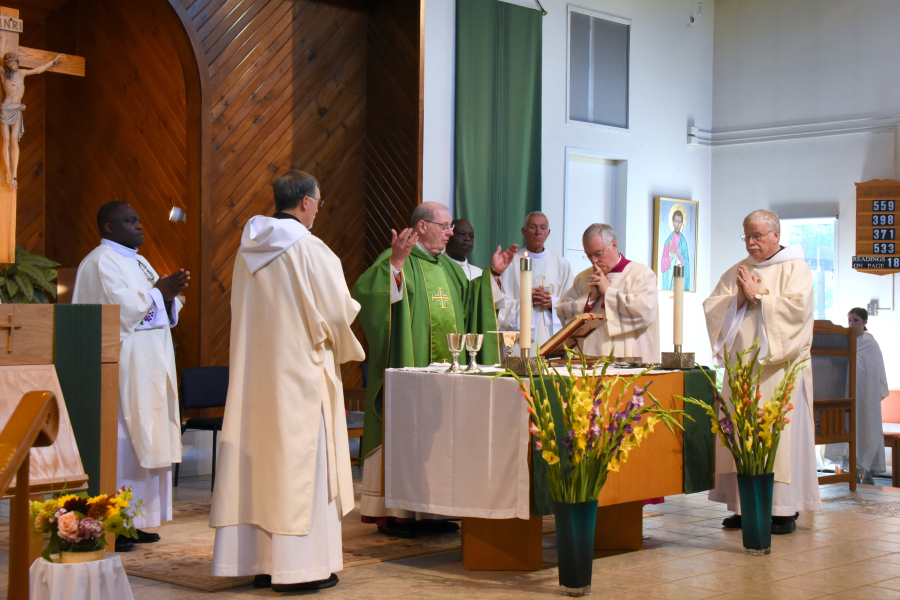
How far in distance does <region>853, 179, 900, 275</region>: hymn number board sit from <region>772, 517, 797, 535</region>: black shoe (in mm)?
5821

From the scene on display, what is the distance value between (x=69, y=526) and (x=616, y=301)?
3543 mm

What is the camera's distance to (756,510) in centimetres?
483

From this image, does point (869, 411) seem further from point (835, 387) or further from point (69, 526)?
point (69, 526)

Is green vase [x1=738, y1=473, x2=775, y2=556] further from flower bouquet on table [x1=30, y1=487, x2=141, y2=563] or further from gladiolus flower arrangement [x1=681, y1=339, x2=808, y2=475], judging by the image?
flower bouquet on table [x1=30, y1=487, x2=141, y2=563]

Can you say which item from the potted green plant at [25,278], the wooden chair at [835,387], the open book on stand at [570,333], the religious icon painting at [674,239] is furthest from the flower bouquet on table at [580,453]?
the religious icon painting at [674,239]

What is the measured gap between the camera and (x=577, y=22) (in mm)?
10148

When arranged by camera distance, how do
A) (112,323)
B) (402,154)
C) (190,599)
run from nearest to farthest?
(112,323) < (190,599) < (402,154)

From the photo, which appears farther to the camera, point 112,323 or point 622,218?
point 622,218

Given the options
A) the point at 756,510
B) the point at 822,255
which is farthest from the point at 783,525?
the point at 822,255

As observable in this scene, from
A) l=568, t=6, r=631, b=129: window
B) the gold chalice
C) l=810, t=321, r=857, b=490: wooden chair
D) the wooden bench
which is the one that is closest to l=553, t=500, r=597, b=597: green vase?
the gold chalice

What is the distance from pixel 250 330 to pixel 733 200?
28.6ft

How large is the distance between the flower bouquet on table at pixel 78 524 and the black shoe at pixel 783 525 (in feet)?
12.1

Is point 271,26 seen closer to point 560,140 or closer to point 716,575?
point 560,140

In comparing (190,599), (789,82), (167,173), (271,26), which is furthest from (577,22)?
(190,599)
